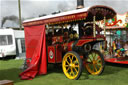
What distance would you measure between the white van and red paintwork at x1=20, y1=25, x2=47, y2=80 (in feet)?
17.8

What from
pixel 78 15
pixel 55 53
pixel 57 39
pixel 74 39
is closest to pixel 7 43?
pixel 57 39

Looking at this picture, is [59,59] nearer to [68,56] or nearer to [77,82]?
[68,56]

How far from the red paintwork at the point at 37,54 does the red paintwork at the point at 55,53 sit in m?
0.20

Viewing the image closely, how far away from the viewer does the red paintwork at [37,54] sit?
5.42 m

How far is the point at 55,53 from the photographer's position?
555 centimetres

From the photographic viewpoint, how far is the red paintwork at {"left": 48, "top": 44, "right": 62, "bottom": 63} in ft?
18.2

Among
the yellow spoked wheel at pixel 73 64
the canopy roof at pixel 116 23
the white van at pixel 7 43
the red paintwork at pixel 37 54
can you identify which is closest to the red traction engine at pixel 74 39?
the yellow spoked wheel at pixel 73 64

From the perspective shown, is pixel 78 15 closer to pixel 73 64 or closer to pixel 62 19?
pixel 62 19

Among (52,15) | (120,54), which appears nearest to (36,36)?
(52,15)

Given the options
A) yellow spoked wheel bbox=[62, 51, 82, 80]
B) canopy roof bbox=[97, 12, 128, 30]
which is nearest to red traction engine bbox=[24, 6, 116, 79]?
yellow spoked wheel bbox=[62, 51, 82, 80]

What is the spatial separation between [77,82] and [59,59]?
4.25 feet

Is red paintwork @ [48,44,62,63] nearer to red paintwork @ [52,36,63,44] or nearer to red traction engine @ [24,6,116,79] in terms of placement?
red traction engine @ [24,6,116,79]

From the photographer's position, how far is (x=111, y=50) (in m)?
10.4

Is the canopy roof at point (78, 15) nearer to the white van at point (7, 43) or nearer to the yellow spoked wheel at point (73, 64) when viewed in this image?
the yellow spoked wheel at point (73, 64)
